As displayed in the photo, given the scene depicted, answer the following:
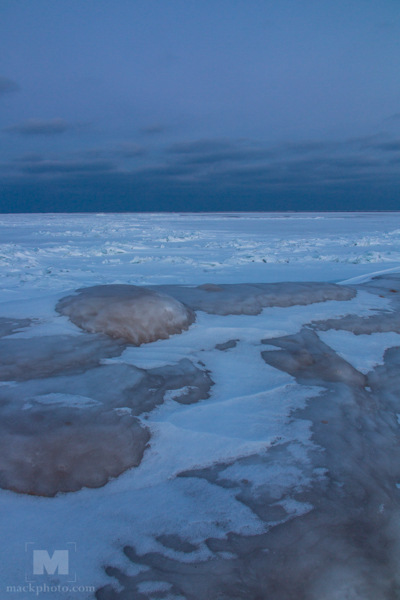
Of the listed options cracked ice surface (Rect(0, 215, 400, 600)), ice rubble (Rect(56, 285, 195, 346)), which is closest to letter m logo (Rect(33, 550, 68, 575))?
cracked ice surface (Rect(0, 215, 400, 600))

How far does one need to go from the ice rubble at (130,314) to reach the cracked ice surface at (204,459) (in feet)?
0.27

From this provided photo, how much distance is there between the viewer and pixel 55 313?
299 centimetres

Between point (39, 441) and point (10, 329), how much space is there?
1315 millimetres

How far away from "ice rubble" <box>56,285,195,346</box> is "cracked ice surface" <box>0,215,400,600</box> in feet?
0.27

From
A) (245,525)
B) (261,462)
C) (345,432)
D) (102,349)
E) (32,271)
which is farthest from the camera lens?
(32,271)

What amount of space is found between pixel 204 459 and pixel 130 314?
1.41 meters

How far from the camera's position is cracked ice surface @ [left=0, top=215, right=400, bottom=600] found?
1.19 metres

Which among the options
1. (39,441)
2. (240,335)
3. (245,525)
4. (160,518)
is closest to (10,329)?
(39,441)

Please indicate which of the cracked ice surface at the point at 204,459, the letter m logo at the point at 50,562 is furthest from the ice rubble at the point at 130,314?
the letter m logo at the point at 50,562

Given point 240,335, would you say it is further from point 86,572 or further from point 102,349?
point 86,572

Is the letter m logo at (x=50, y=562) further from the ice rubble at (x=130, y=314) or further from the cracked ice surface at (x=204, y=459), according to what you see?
the ice rubble at (x=130, y=314)

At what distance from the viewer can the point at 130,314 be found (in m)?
2.80

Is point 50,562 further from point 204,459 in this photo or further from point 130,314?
point 130,314

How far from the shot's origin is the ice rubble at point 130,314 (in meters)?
2.72
